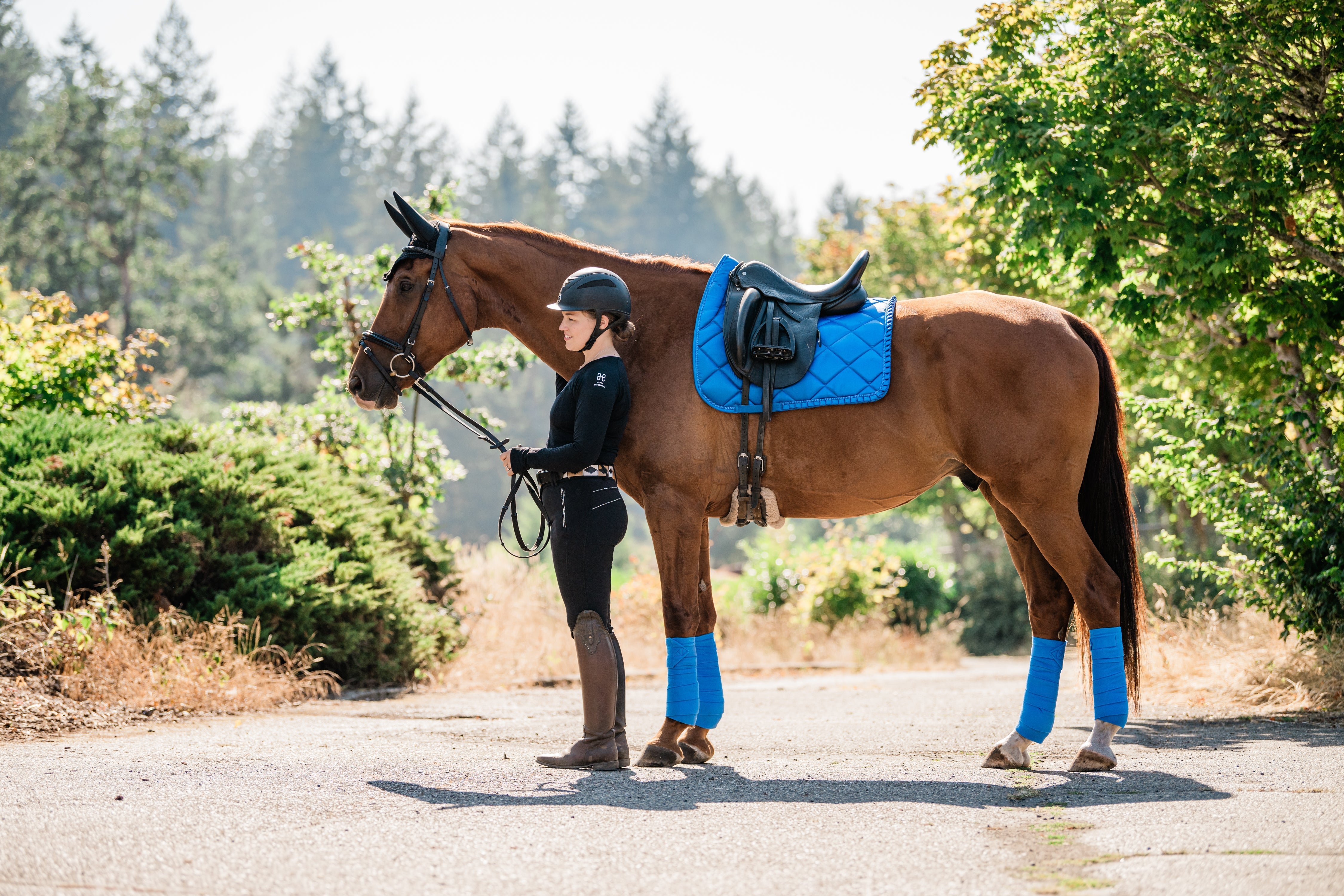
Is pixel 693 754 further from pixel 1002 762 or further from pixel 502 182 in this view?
pixel 502 182

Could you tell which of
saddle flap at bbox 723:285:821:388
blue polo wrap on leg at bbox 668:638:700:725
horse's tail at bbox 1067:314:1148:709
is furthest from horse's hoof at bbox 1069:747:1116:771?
saddle flap at bbox 723:285:821:388

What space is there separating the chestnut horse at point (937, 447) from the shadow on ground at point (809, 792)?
1.54ft

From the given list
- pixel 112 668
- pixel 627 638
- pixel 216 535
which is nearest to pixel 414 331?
pixel 112 668

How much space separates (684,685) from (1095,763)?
73.7 inches

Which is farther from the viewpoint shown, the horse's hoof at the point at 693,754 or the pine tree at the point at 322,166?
the pine tree at the point at 322,166

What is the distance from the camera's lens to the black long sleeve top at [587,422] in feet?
16.2

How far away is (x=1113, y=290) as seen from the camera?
10781 mm

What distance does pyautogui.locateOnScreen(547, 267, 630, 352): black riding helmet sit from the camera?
16.7 ft

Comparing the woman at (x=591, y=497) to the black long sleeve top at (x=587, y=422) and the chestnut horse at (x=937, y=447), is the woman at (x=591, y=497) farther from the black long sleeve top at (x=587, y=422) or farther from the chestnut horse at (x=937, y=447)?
the chestnut horse at (x=937, y=447)

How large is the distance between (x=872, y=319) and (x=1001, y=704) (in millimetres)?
3994

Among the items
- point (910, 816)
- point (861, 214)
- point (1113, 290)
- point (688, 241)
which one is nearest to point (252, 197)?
point (688, 241)

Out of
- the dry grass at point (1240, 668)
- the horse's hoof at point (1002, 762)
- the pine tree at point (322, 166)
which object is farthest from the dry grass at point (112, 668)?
the pine tree at point (322, 166)

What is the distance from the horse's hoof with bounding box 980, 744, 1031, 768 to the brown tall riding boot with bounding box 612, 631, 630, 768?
1.65 metres

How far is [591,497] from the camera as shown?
5074 millimetres
